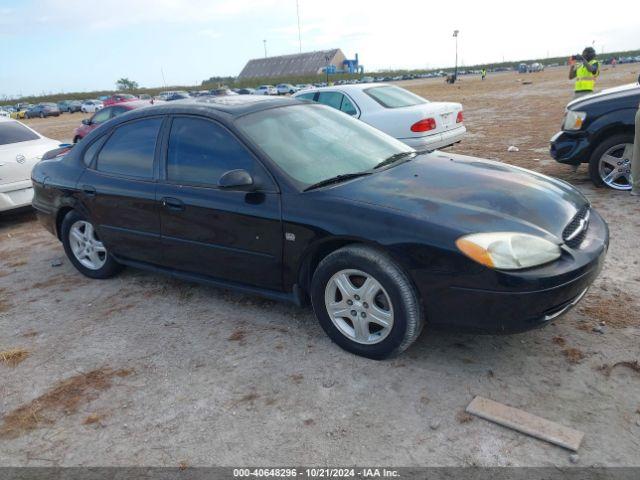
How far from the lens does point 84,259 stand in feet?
16.7

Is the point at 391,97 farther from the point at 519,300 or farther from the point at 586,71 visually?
the point at 519,300

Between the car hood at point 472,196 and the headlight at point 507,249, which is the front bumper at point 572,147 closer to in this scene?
the car hood at point 472,196

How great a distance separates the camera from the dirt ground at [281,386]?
102 inches

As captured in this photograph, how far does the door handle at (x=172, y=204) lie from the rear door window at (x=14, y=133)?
517 centimetres

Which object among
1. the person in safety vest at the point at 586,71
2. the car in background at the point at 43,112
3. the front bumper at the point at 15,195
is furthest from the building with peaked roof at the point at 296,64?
the front bumper at the point at 15,195

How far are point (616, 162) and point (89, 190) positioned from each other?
5987mm

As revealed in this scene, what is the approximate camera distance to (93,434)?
2828 mm

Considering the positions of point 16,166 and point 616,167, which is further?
point 16,166

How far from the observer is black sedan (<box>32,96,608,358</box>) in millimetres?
2881

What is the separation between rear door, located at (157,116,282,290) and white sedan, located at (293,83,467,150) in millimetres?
4974

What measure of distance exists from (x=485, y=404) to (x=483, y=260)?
2.53 feet

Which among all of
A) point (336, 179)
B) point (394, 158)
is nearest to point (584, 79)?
point (394, 158)

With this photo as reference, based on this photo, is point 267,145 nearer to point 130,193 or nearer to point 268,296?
point 268,296

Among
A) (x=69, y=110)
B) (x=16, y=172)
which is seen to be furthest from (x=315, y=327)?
(x=69, y=110)
